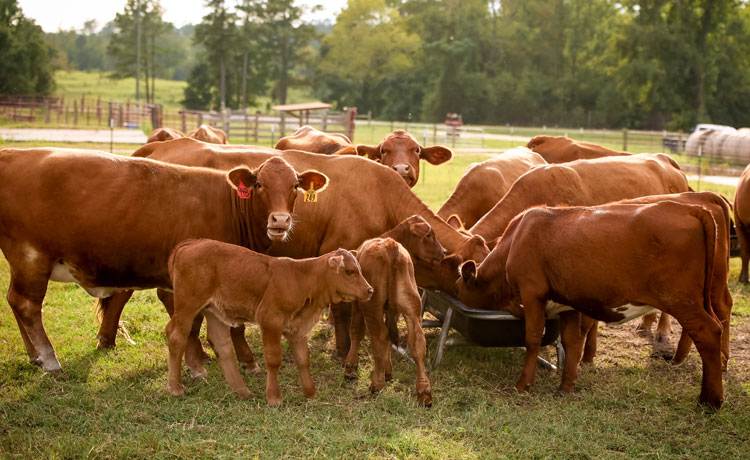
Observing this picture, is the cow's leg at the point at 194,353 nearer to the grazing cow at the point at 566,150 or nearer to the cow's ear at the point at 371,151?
the cow's ear at the point at 371,151

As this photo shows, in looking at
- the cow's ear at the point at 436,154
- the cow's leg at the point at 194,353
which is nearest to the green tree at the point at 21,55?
the cow's ear at the point at 436,154

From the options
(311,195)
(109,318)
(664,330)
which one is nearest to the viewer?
(311,195)

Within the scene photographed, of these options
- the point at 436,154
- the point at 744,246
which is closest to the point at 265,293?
the point at 436,154

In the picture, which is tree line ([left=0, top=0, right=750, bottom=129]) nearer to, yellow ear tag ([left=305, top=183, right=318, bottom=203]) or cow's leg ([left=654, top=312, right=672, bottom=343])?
cow's leg ([left=654, top=312, right=672, bottom=343])

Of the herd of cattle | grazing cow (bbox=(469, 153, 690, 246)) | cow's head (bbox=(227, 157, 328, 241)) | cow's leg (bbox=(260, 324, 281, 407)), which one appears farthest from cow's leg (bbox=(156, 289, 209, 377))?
grazing cow (bbox=(469, 153, 690, 246))

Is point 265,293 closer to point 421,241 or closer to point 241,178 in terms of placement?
point 241,178

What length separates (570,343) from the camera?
5.96 m

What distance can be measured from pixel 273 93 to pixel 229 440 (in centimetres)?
7226

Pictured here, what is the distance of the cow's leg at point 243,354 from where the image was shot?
19.9 feet

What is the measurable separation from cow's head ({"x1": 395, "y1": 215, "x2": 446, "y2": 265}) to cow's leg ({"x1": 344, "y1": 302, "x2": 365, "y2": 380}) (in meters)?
0.90

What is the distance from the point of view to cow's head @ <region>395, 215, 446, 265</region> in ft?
21.4

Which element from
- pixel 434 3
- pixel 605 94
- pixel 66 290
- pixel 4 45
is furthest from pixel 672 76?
pixel 66 290

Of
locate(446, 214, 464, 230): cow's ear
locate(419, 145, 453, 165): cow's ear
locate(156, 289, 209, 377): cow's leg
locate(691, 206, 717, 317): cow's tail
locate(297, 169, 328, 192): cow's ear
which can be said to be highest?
locate(419, 145, 453, 165): cow's ear

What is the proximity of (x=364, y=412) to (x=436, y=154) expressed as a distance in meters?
5.34
